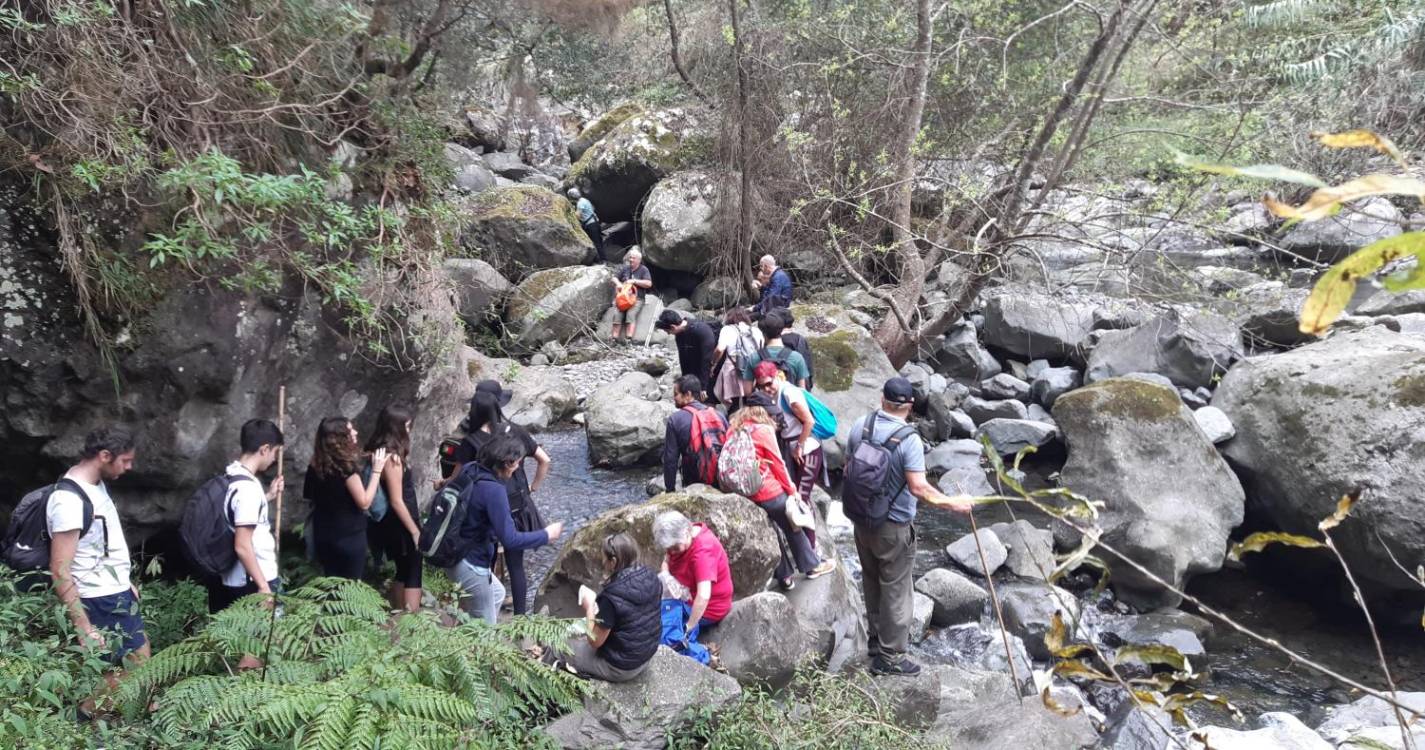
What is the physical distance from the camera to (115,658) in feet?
14.1

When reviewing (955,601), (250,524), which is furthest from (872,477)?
(250,524)

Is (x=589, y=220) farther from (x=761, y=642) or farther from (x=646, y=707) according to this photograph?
(x=646, y=707)

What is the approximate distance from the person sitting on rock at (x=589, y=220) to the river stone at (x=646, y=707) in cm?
1235

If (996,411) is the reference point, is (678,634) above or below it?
above

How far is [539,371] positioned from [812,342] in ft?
12.1

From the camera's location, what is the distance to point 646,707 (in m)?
4.48

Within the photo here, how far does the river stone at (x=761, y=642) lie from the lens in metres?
5.44

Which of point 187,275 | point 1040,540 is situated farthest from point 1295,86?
point 187,275

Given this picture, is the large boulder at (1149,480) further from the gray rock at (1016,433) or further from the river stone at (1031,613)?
the gray rock at (1016,433)

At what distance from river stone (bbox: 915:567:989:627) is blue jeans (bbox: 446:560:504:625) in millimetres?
3762

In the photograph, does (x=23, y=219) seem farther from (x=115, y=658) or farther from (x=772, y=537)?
(x=772, y=537)

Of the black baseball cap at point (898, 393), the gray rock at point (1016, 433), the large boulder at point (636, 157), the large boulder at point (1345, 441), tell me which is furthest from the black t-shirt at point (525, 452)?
the large boulder at point (636, 157)

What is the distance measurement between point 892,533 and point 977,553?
2748 millimetres

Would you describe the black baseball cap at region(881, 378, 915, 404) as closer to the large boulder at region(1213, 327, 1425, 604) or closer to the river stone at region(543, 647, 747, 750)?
the river stone at region(543, 647, 747, 750)
